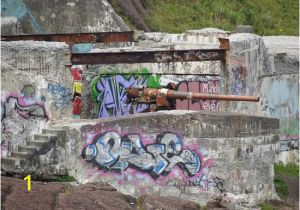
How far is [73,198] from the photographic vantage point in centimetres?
1278

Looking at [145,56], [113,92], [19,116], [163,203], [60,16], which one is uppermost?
[60,16]

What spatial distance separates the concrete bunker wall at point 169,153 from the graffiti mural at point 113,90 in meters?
5.52

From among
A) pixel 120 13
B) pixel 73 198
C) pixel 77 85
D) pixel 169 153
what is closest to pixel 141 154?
pixel 169 153

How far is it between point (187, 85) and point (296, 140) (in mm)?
4181

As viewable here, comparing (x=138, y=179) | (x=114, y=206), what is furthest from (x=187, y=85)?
(x=114, y=206)

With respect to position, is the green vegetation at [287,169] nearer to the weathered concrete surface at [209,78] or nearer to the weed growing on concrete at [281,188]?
the weathered concrete surface at [209,78]

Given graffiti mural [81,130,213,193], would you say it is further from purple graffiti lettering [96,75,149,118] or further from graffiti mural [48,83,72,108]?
purple graffiti lettering [96,75,149,118]

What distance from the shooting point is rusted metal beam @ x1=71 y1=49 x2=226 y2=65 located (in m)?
18.9

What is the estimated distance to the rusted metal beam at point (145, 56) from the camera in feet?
62.0

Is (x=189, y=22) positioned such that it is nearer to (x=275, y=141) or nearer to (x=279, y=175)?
(x=279, y=175)

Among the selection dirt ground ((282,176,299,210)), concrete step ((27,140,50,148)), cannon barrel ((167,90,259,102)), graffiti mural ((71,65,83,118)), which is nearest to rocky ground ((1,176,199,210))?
concrete step ((27,140,50,148))

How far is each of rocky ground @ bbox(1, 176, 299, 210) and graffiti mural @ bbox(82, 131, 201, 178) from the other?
63 cm

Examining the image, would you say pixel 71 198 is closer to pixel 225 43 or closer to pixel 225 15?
pixel 225 43

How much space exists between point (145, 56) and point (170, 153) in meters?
3.97
